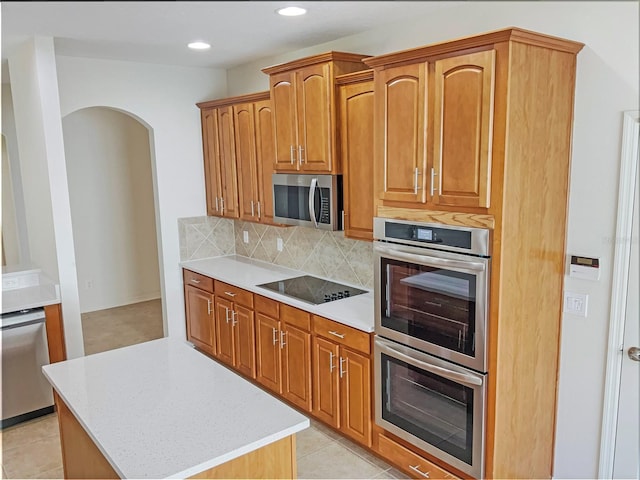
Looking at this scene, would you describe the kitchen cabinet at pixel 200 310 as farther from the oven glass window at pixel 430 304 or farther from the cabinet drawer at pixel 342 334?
the oven glass window at pixel 430 304

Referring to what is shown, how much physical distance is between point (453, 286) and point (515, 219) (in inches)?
15.6

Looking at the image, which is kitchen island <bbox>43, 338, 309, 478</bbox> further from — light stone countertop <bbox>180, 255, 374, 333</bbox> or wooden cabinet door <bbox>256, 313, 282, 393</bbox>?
wooden cabinet door <bbox>256, 313, 282, 393</bbox>

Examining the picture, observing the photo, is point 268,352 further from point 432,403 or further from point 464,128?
point 464,128

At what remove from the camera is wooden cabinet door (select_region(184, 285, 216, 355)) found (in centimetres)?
415

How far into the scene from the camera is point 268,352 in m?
3.54

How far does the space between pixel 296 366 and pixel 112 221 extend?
12.1 ft

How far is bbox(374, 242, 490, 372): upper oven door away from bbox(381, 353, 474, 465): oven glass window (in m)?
0.16

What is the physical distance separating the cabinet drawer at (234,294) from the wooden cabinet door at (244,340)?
5 cm

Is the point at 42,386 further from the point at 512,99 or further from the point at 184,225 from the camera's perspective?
the point at 512,99

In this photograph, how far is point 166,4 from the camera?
372mm

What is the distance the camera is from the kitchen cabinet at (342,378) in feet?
9.09

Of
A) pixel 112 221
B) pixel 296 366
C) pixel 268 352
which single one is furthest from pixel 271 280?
pixel 112 221

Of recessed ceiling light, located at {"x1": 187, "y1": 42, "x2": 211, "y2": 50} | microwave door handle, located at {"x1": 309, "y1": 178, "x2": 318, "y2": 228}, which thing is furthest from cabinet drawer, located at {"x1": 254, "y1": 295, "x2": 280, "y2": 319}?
recessed ceiling light, located at {"x1": 187, "y1": 42, "x2": 211, "y2": 50}

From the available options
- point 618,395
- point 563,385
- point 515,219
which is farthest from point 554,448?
point 515,219
